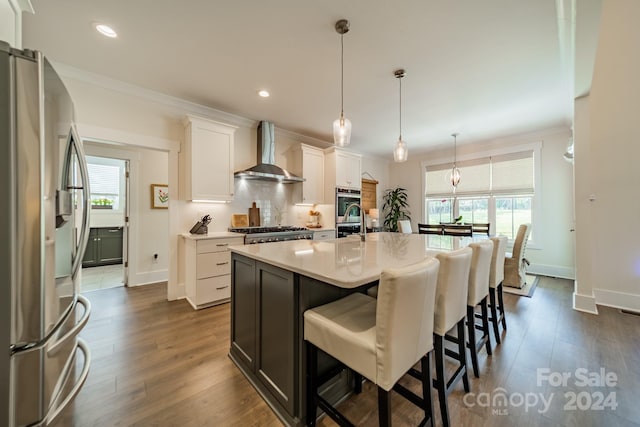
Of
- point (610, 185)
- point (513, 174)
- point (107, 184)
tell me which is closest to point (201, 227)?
point (107, 184)

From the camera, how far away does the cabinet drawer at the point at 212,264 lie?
3.01 meters

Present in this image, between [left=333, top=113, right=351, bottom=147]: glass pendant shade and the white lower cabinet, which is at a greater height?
[left=333, top=113, right=351, bottom=147]: glass pendant shade

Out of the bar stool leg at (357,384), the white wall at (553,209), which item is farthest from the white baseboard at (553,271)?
the bar stool leg at (357,384)

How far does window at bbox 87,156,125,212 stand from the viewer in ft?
18.0

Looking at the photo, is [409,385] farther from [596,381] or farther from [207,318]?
[207,318]

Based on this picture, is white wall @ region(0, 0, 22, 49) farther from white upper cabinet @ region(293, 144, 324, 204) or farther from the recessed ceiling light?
white upper cabinet @ region(293, 144, 324, 204)

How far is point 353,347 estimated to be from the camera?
1086 millimetres

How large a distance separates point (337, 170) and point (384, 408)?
13.3ft

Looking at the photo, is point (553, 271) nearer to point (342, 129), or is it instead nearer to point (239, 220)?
point (342, 129)

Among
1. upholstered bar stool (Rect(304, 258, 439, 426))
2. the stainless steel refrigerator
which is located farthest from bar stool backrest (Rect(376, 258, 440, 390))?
the stainless steel refrigerator

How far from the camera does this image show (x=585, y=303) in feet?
9.58

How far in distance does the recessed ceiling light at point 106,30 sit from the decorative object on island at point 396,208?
19.4 feet

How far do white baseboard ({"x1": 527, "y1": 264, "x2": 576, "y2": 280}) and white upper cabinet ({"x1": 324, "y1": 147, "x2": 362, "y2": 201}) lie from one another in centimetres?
389

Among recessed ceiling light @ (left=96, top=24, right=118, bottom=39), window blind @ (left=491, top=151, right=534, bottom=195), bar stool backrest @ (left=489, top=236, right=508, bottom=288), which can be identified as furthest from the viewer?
window blind @ (left=491, top=151, right=534, bottom=195)
